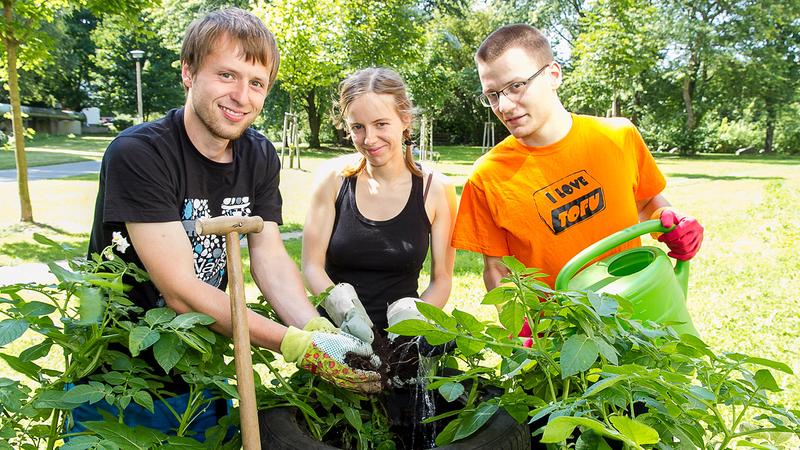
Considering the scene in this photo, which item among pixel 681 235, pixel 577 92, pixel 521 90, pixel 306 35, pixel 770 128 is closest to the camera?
pixel 681 235

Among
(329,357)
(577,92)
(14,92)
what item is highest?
(577,92)

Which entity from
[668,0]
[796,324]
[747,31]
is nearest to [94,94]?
[668,0]

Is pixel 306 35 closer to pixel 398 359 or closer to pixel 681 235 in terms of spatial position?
pixel 681 235

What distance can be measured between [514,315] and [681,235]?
97 cm

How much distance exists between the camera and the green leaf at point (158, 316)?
1.16 m

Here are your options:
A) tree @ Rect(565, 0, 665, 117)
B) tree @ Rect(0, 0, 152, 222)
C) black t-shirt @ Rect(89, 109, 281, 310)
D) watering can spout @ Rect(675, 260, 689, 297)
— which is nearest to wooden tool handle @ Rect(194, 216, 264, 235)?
black t-shirt @ Rect(89, 109, 281, 310)

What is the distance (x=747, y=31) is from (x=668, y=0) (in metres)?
3.46

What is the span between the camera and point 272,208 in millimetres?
1921

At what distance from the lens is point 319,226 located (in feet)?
8.04

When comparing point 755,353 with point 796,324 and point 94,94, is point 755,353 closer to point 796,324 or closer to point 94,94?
point 796,324

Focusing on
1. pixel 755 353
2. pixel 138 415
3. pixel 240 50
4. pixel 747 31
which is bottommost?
pixel 755 353

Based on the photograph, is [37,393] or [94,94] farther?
[94,94]

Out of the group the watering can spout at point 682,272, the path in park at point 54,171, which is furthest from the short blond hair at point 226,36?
the path in park at point 54,171

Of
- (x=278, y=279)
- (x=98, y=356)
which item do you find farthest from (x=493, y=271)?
(x=98, y=356)
